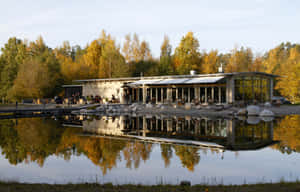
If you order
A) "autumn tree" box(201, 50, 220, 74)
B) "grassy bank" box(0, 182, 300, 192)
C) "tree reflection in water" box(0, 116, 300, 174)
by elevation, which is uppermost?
"autumn tree" box(201, 50, 220, 74)

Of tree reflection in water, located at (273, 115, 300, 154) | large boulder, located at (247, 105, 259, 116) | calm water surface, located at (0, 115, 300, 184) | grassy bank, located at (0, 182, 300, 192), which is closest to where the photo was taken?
grassy bank, located at (0, 182, 300, 192)

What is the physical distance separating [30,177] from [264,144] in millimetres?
6630

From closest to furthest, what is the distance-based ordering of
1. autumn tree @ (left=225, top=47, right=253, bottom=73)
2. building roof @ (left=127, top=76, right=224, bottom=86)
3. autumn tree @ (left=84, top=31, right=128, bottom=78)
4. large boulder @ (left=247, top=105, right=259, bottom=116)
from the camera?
large boulder @ (left=247, top=105, right=259, bottom=116) → building roof @ (left=127, top=76, right=224, bottom=86) → autumn tree @ (left=84, top=31, right=128, bottom=78) → autumn tree @ (left=225, top=47, right=253, bottom=73)

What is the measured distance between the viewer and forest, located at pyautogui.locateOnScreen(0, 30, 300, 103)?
32875mm

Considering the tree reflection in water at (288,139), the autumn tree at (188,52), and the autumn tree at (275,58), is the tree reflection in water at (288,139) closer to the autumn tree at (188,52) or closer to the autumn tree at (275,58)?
the autumn tree at (188,52)

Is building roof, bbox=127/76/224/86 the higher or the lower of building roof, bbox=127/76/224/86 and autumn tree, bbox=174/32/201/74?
the lower

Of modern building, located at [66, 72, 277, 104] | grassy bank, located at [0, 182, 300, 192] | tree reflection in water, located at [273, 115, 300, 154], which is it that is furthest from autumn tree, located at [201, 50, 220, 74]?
grassy bank, located at [0, 182, 300, 192]

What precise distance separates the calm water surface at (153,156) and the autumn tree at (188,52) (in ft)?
88.1

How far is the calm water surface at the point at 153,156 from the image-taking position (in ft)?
18.8

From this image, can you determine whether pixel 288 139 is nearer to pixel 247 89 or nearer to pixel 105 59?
pixel 247 89

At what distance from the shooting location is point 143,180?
5.44 meters

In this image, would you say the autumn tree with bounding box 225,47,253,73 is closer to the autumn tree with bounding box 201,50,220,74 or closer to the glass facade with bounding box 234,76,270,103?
the autumn tree with bounding box 201,50,220,74

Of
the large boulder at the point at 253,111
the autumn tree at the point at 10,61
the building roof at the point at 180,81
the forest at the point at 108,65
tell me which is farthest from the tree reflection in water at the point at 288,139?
the autumn tree at the point at 10,61

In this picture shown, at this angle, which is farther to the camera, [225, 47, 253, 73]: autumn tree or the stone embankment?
[225, 47, 253, 73]: autumn tree
